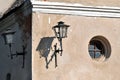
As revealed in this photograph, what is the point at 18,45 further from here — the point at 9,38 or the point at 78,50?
the point at 78,50

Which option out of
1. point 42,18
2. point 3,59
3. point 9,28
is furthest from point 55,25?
point 3,59

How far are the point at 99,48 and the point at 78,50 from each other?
34.0 inches

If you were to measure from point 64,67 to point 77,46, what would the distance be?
0.77 meters

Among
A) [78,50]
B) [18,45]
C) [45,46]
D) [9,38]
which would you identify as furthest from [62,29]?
[18,45]

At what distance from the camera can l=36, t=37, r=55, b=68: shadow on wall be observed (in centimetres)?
1392

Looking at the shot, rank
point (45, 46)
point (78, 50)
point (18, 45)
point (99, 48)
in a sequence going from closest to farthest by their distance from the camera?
point (45, 46) → point (78, 50) → point (99, 48) → point (18, 45)

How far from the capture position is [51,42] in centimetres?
1399

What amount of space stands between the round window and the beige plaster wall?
151 millimetres

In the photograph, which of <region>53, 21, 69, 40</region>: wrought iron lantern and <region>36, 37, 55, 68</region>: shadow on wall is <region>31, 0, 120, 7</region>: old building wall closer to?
<region>53, 21, 69, 40</region>: wrought iron lantern

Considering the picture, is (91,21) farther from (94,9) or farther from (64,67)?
(64,67)

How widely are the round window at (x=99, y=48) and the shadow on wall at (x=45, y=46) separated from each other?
4.57ft

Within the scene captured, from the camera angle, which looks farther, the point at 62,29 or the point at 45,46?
the point at 45,46

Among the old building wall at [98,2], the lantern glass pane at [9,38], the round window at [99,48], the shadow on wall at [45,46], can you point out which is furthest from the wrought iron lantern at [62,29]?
the lantern glass pane at [9,38]

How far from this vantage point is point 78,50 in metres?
14.3
